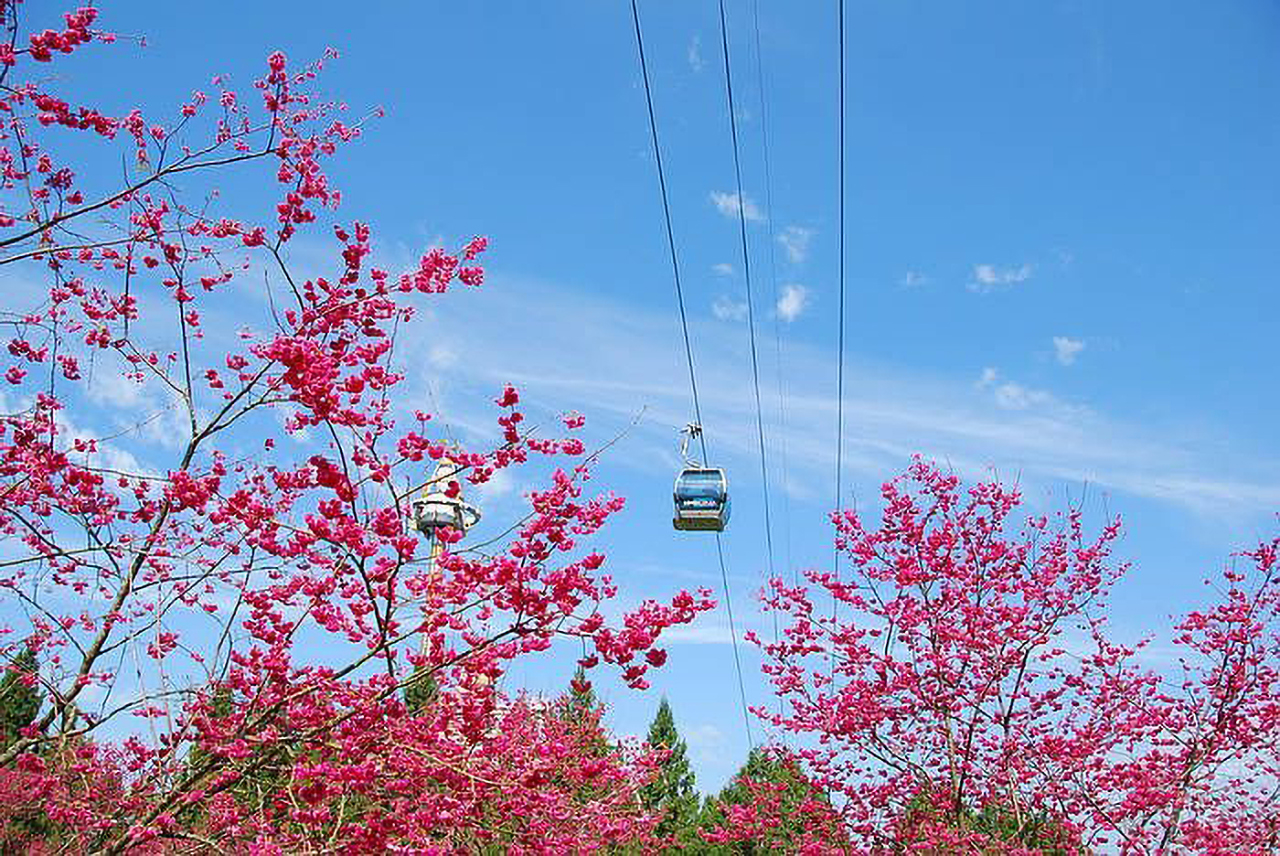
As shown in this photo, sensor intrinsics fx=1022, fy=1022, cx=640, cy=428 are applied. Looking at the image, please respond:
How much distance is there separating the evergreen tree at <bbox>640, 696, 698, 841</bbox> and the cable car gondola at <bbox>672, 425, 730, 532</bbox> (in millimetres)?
18094

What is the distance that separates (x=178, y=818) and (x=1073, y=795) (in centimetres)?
868

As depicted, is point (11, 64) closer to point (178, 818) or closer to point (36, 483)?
point (36, 483)

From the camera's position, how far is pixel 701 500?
1273 centimetres

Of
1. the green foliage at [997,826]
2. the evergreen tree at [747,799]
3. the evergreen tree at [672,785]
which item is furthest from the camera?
the evergreen tree at [672,785]

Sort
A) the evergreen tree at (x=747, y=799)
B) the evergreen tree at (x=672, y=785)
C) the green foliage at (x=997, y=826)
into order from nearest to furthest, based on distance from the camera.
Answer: the green foliage at (x=997, y=826) → the evergreen tree at (x=747, y=799) → the evergreen tree at (x=672, y=785)

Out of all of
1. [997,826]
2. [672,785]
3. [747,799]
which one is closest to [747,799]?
[747,799]

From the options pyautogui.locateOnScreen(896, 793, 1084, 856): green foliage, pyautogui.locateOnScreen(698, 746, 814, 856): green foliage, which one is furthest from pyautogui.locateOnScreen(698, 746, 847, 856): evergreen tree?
pyautogui.locateOnScreen(896, 793, 1084, 856): green foliage

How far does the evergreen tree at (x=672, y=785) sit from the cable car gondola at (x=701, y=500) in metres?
18.1

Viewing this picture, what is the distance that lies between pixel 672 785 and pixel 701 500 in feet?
73.3

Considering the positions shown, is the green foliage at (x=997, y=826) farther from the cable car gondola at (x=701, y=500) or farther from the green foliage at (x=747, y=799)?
the green foliage at (x=747, y=799)

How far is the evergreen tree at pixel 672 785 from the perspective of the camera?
2981cm

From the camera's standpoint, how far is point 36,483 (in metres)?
5.09

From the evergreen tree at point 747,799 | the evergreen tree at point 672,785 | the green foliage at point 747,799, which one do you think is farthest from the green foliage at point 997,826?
the evergreen tree at point 672,785

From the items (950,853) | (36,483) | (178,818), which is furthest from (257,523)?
(950,853)
